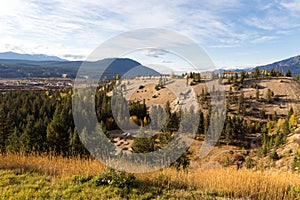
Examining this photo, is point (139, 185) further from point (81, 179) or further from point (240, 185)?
point (240, 185)

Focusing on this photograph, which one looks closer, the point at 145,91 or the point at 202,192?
the point at 202,192

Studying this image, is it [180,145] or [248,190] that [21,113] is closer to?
[180,145]

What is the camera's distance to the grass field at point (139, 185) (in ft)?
20.2

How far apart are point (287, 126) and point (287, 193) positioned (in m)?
77.1

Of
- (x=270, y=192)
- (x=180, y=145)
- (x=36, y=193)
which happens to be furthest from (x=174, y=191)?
(x=180, y=145)

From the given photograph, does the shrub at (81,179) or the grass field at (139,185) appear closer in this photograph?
the grass field at (139,185)

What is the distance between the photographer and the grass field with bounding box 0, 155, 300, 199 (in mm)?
6164

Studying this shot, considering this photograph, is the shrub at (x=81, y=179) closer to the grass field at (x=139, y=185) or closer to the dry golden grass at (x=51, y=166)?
the grass field at (x=139, y=185)

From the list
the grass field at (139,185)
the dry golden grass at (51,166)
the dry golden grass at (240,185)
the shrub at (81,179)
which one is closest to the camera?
the grass field at (139,185)

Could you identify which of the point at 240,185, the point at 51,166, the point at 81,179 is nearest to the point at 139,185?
the point at 81,179

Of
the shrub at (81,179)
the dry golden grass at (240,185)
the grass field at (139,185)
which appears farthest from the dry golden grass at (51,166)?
the dry golden grass at (240,185)

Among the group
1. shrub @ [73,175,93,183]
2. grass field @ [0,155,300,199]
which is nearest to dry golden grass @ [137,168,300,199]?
grass field @ [0,155,300,199]

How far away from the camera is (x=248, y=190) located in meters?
6.55

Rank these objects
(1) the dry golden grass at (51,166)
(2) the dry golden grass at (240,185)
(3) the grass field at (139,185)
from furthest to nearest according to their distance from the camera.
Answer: (1) the dry golden grass at (51,166)
(2) the dry golden grass at (240,185)
(3) the grass field at (139,185)
